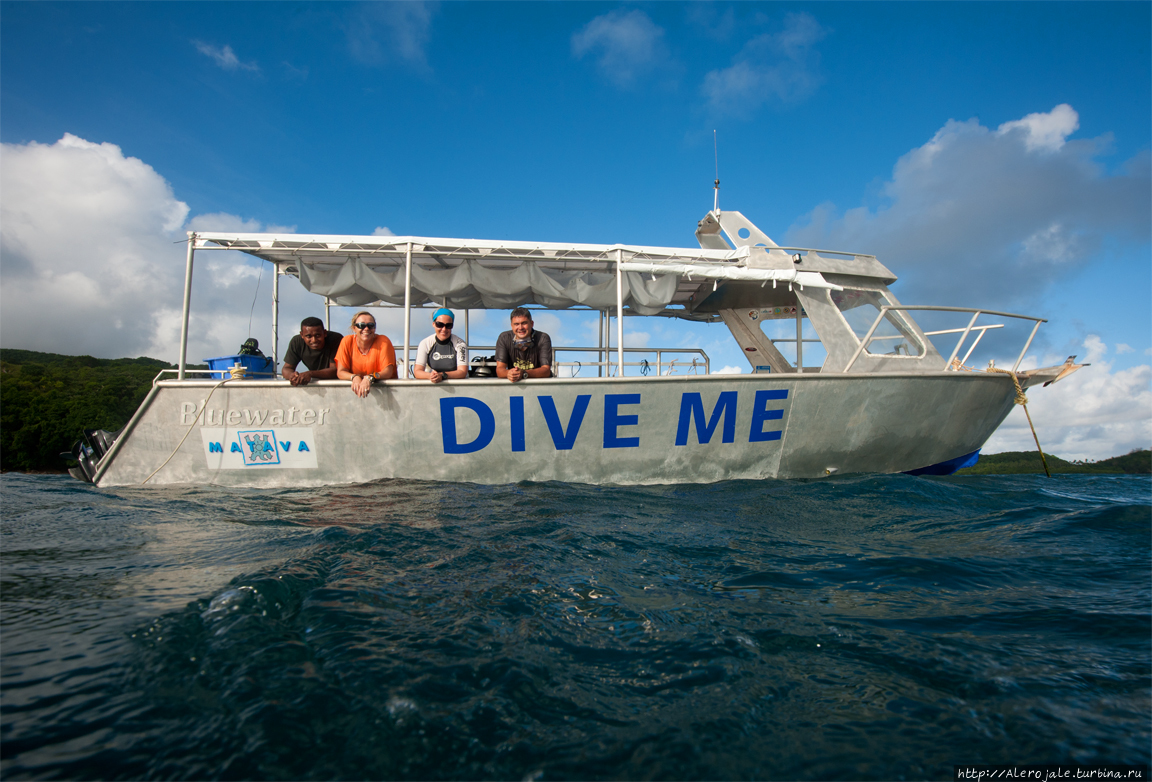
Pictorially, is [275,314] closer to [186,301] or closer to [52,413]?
[186,301]

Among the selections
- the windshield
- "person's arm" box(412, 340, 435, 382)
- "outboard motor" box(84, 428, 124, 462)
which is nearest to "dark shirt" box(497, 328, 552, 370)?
"person's arm" box(412, 340, 435, 382)

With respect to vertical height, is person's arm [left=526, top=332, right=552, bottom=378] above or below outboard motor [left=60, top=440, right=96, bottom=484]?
above

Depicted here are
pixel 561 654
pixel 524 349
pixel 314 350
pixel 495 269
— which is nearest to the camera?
pixel 561 654

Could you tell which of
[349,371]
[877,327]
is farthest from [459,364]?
[877,327]

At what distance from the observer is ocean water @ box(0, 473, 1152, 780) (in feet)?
3.64

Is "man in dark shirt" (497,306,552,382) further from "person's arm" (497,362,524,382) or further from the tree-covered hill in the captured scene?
the tree-covered hill

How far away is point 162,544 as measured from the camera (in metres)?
2.78

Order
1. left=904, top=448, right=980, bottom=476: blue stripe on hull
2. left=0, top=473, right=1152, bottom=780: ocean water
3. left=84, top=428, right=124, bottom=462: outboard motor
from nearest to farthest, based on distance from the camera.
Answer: left=0, top=473, right=1152, bottom=780: ocean water → left=84, top=428, right=124, bottom=462: outboard motor → left=904, top=448, right=980, bottom=476: blue stripe on hull

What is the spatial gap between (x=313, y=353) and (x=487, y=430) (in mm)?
2219

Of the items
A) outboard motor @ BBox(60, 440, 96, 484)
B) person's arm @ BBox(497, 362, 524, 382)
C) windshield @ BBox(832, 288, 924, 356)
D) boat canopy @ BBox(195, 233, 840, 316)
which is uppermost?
boat canopy @ BBox(195, 233, 840, 316)

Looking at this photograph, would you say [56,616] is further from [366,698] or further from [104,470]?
[104,470]

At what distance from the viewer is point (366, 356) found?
17.8 feet

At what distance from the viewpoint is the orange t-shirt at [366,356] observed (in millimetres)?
5402

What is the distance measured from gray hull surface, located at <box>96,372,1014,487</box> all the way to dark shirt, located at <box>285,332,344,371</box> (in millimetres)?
419
